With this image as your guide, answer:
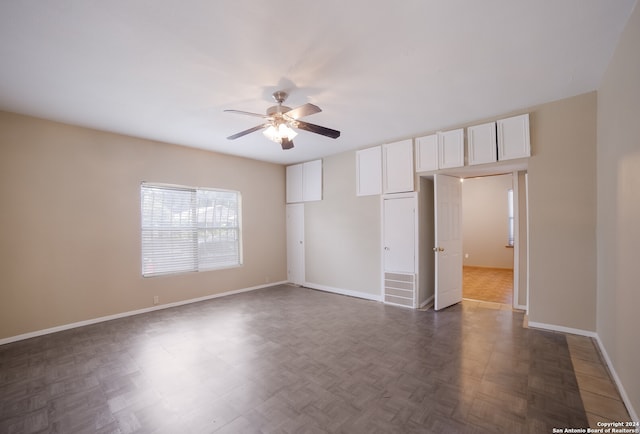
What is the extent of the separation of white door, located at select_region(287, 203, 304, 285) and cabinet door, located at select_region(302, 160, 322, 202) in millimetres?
363

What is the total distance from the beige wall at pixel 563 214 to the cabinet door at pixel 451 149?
85 centimetres

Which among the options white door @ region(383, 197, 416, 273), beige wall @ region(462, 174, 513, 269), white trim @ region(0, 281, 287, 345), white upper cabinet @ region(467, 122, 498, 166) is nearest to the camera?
white trim @ region(0, 281, 287, 345)

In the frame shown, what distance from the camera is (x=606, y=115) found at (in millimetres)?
2758

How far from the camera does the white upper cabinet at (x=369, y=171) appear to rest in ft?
16.6

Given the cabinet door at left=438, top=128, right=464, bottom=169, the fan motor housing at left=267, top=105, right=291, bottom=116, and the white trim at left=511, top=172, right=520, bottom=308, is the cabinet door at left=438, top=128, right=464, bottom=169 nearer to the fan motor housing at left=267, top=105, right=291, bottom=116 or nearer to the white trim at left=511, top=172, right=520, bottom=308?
the white trim at left=511, top=172, right=520, bottom=308

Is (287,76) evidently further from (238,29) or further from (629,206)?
(629,206)

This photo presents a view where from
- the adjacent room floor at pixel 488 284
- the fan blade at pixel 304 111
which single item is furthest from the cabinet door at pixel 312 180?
the adjacent room floor at pixel 488 284

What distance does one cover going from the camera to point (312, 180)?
243 inches

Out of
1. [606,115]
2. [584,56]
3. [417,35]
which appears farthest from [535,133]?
[417,35]

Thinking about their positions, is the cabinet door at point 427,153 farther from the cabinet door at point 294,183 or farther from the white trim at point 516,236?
the cabinet door at point 294,183

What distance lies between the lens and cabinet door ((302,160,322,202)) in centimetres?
602

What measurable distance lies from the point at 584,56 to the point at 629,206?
1.43 meters

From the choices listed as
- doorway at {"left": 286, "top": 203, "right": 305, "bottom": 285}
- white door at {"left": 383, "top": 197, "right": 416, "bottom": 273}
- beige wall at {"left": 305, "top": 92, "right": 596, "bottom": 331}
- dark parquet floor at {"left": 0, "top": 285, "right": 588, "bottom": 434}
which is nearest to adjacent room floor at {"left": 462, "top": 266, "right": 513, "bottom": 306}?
dark parquet floor at {"left": 0, "top": 285, "right": 588, "bottom": 434}

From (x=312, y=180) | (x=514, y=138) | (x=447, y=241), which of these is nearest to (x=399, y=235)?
(x=447, y=241)
